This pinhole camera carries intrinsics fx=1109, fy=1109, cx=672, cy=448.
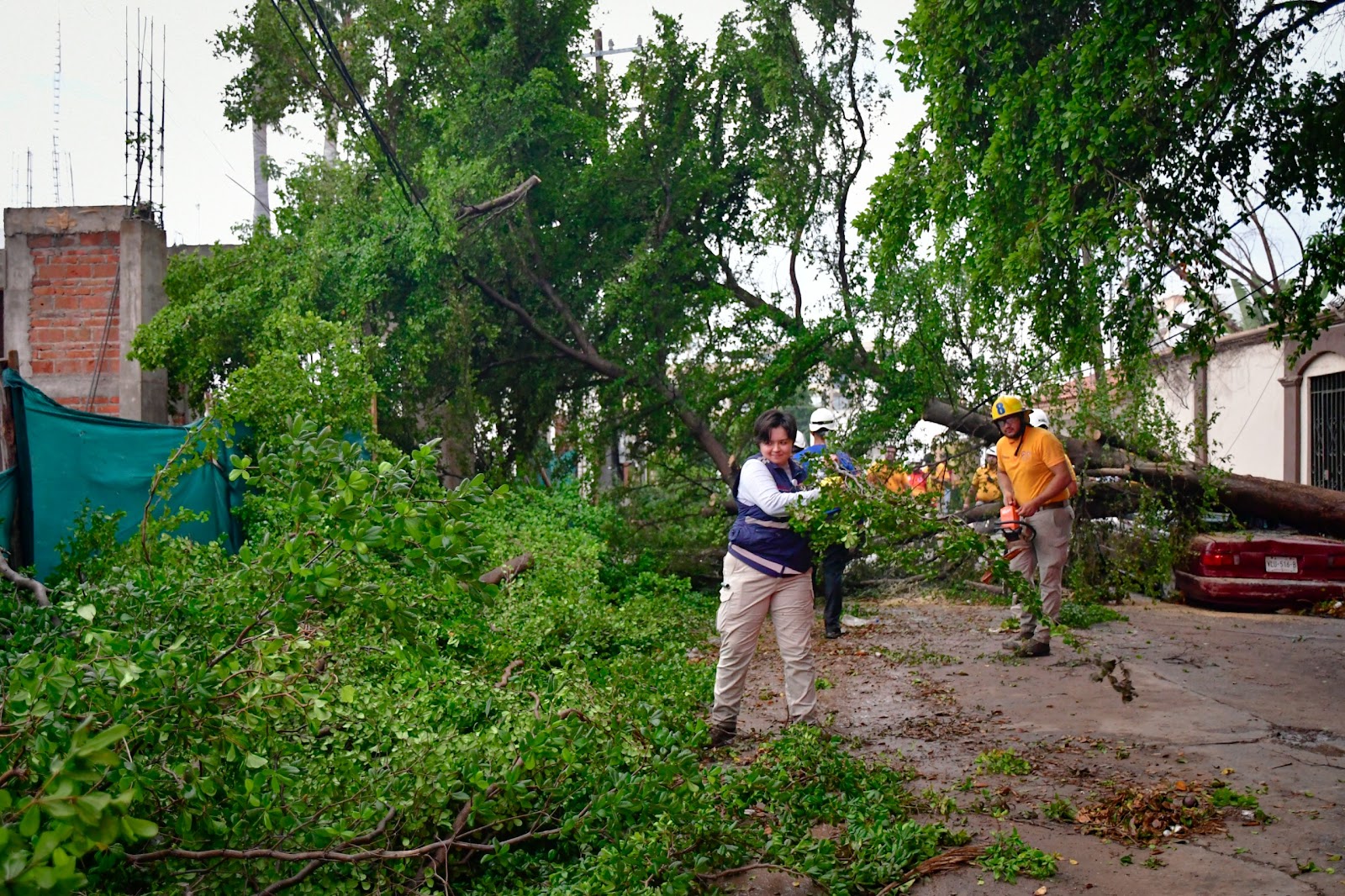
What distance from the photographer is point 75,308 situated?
13180mm

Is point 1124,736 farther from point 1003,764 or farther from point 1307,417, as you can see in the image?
point 1307,417

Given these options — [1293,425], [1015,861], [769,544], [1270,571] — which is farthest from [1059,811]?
[1293,425]

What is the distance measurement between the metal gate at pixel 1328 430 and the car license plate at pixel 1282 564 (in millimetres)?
7412

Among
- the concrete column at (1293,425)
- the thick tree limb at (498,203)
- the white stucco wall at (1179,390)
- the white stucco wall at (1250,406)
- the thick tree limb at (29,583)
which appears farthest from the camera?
the white stucco wall at (1179,390)

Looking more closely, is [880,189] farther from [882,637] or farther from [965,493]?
[965,493]

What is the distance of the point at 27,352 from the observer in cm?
1302

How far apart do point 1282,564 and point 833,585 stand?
5.28 metres

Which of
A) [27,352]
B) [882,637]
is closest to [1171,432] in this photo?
[882,637]

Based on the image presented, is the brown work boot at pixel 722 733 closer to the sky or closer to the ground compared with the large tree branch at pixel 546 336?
closer to the ground

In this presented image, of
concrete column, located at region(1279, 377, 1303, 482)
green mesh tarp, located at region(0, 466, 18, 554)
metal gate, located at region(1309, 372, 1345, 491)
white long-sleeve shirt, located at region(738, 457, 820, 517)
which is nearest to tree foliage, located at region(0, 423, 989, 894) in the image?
white long-sleeve shirt, located at region(738, 457, 820, 517)

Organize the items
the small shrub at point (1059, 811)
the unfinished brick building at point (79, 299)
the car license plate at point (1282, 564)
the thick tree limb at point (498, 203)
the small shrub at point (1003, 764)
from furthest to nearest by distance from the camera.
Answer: the thick tree limb at point (498, 203) < the unfinished brick building at point (79, 299) < the car license plate at point (1282, 564) < the small shrub at point (1003, 764) < the small shrub at point (1059, 811)

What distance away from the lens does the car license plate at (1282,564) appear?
12.1 m

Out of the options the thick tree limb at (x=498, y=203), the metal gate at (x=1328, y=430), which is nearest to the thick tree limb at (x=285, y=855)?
the thick tree limb at (x=498, y=203)

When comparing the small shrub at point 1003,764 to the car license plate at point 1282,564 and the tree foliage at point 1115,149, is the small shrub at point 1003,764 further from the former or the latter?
the car license plate at point 1282,564
